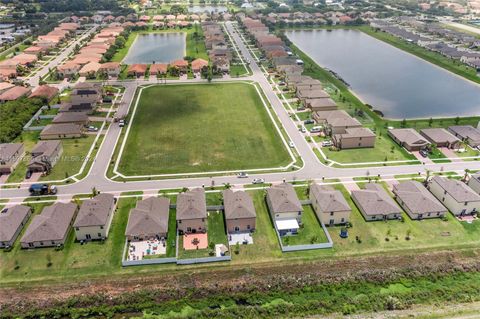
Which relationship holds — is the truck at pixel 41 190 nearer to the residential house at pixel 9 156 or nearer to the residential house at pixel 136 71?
the residential house at pixel 9 156

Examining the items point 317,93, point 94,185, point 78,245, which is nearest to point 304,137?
point 317,93

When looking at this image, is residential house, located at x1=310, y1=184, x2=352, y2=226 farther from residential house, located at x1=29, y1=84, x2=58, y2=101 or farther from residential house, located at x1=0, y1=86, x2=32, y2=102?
residential house, located at x1=0, y1=86, x2=32, y2=102

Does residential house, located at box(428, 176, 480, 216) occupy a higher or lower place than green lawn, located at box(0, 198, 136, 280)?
higher

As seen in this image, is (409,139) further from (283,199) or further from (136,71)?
(136,71)

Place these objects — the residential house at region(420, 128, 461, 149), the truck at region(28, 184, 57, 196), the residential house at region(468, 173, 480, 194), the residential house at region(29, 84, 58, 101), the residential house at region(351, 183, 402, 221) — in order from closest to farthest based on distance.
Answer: the residential house at region(351, 183, 402, 221)
the residential house at region(468, 173, 480, 194)
the truck at region(28, 184, 57, 196)
the residential house at region(420, 128, 461, 149)
the residential house at region(29, 84, 58, 101)

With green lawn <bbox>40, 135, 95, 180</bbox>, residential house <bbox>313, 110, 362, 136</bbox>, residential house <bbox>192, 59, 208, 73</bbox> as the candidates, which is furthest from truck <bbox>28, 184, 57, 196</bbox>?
residential house <bbox>192, 59, 208, 73</bbox>

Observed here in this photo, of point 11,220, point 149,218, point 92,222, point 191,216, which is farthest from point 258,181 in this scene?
point 11,220
